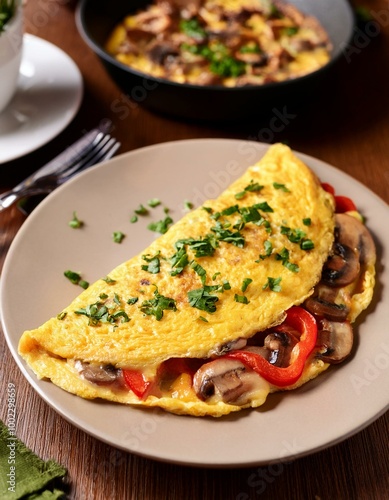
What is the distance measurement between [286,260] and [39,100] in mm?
2208

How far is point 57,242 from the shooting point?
324 cm

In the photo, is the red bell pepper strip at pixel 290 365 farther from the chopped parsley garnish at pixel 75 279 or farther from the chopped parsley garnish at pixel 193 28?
the chopped parsley garnish at pixel 193 28

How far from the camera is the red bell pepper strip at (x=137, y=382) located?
254 centimetres

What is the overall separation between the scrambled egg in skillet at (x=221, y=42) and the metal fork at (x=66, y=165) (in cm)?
78

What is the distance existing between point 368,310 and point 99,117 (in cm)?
241

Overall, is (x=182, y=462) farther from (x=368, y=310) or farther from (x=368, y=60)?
(x=368, y=60)

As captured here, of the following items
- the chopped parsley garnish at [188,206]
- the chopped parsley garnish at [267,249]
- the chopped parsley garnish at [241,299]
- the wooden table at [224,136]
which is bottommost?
the wooden table at [224,136]

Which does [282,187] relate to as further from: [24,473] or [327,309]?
[24,473]

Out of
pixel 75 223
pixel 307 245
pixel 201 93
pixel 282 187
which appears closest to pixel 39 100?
pixel 201 93

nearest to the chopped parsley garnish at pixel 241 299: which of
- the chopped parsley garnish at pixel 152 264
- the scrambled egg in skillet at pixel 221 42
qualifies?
the chopped parsley garnish at pixel 152 264

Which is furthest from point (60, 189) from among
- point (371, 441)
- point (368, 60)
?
point (368, 60)

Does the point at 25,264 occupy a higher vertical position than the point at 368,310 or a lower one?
higher

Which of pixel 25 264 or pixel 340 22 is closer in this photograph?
pixel 25 264

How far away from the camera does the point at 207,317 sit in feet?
9.00
